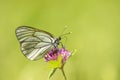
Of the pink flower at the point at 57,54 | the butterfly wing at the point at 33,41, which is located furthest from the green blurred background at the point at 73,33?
the pink flower at the point at 57,54

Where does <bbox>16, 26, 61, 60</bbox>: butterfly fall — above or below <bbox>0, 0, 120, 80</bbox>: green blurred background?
above

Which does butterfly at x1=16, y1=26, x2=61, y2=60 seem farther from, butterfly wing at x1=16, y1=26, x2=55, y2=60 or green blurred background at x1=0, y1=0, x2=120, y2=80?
green blurred background at x1=0, y1=0, x2=120, y2=80

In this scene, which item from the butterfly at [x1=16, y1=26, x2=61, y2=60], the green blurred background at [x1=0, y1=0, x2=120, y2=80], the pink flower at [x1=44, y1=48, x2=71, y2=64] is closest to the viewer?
the pink flower at [x1=44, y1=48, x2=71, y2=64]

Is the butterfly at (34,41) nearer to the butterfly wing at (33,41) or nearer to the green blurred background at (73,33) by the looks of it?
the butterfly wing at (33,41)

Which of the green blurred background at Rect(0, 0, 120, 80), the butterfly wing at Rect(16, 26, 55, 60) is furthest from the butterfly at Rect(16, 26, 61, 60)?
the green blurred background at Rect(0, 0, 120, 80)

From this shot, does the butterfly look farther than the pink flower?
Yes

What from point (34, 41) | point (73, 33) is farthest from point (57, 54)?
point (73, 33)
